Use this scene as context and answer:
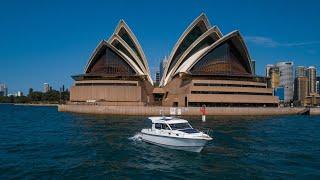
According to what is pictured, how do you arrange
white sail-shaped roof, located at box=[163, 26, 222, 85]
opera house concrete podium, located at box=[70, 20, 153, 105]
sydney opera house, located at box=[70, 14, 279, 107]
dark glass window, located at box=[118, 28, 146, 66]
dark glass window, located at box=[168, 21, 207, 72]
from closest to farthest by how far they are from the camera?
1. sydney opera house, located at box=[70, 14, 279, 107]
2. opera house concrete podium, located at box=[70, 20, 153, 105]
3. white sail-shaped roof, located at box=[163, 26, 222, 85]
4. dark glass window, located at box=[168, 21, 207, 72]
5. dark glass window, located at box=[118, 28, 146, 66]

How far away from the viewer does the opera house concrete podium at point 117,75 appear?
88.3 meters

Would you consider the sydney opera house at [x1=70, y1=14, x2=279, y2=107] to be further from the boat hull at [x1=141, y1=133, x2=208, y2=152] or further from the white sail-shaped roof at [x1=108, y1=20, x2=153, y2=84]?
the boat hull at [x1=141, y1=133, x2=208, y2=152]

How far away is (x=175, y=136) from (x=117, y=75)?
69.9m

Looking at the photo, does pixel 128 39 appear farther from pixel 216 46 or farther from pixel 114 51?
pixel 216 46

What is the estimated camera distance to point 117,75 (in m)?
93.9

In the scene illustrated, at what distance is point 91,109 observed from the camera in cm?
8144

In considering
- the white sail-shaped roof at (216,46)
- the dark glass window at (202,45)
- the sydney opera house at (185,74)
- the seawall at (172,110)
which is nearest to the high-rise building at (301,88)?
the sydney opera house at (185,74)

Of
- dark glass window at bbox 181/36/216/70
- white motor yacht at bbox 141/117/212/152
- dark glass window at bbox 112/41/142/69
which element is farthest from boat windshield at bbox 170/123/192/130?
dark glass window at bbox 112/41/142/69

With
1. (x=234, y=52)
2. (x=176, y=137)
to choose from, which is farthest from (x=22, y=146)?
(x=234, y=52)

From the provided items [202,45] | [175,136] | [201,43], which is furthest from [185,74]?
[175,136]

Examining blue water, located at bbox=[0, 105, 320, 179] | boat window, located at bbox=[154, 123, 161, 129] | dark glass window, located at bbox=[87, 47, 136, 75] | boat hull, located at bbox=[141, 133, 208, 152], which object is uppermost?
dark glass window, located at bbox=[87, 47, 136, 75]

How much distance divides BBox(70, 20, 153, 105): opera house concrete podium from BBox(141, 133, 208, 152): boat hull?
200 feet

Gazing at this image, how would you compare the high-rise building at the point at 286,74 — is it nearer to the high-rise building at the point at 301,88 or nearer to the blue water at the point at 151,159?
the high-rise building at the point at 301,88

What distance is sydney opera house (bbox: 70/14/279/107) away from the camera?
84688 mm
